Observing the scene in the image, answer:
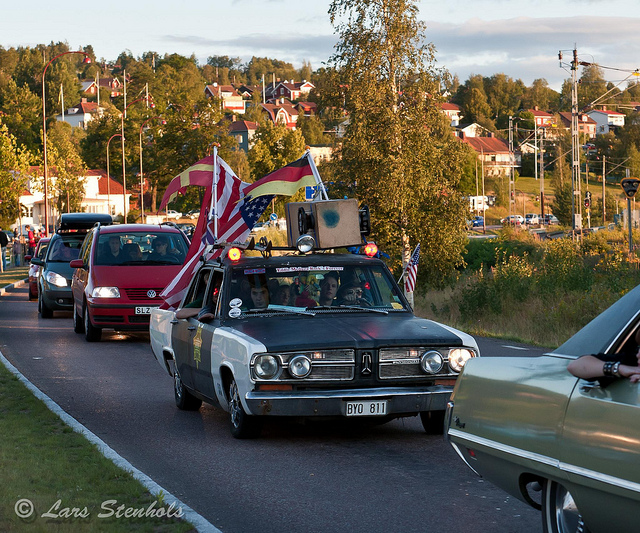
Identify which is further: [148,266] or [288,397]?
[148,266]

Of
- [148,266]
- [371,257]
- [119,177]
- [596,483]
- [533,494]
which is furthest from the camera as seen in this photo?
[119,177]

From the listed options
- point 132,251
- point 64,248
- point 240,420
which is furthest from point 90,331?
point 240,420

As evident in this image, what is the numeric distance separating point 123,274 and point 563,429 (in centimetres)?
Answer: 1464

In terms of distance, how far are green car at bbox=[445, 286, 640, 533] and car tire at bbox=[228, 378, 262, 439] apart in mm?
3384

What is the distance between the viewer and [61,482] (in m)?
7.11

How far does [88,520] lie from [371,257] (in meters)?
5.05

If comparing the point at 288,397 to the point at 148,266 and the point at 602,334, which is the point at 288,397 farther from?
the point at 148,266

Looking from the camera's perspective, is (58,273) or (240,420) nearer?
(240,420)

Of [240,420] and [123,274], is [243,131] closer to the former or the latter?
[123,274]

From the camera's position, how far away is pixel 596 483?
456 cm

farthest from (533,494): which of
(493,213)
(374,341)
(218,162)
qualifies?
(493,213)

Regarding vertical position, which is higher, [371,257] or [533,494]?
[371,257]

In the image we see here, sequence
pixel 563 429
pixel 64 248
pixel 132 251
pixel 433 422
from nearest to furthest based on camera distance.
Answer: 1. pixel 563 429
2. pixel 433 422
3. pixel 132 251
4. pixel 64 248
